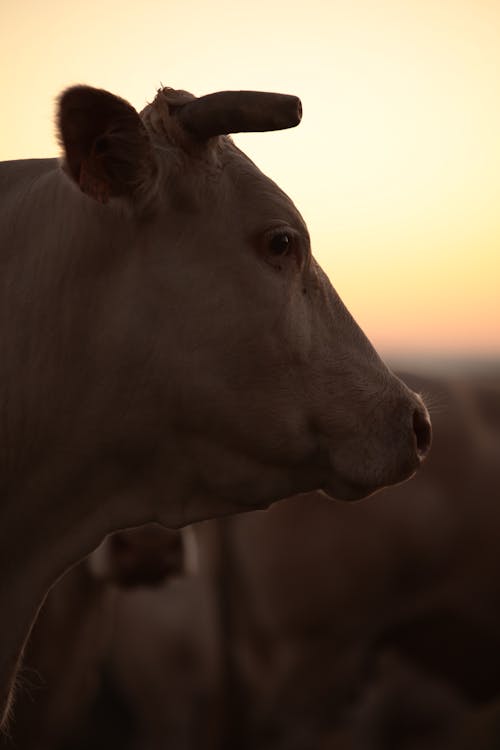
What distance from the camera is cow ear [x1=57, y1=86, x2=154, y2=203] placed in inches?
76.9

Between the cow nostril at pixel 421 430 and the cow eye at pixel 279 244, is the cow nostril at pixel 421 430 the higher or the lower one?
the lower one

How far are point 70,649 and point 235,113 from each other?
14.1ft

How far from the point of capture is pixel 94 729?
6035 mm

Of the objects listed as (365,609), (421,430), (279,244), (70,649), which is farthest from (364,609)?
(279,244)

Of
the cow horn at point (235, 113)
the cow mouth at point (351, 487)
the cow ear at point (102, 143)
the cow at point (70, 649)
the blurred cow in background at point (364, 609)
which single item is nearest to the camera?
the cow ear at point (102, 143)

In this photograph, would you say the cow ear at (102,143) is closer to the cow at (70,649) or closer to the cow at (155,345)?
the cow at (155,345)

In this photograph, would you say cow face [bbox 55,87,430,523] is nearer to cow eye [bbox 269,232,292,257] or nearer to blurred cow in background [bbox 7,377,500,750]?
cow eye [bbox 269,232,292,257]

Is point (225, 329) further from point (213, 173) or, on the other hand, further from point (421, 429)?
point (421, 429)

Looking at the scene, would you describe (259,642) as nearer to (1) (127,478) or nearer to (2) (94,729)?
(2) (94,729)

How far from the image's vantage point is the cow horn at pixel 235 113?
6.79 feet

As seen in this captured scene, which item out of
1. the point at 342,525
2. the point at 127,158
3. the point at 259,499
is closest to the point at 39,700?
the point at 342,525

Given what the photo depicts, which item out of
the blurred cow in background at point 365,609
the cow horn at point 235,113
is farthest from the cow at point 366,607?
the cow horn at point 235,113

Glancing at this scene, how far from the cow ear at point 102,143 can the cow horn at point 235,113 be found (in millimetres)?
124

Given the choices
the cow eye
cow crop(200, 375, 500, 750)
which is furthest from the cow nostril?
cow crop(200, 375, 500, 750)
